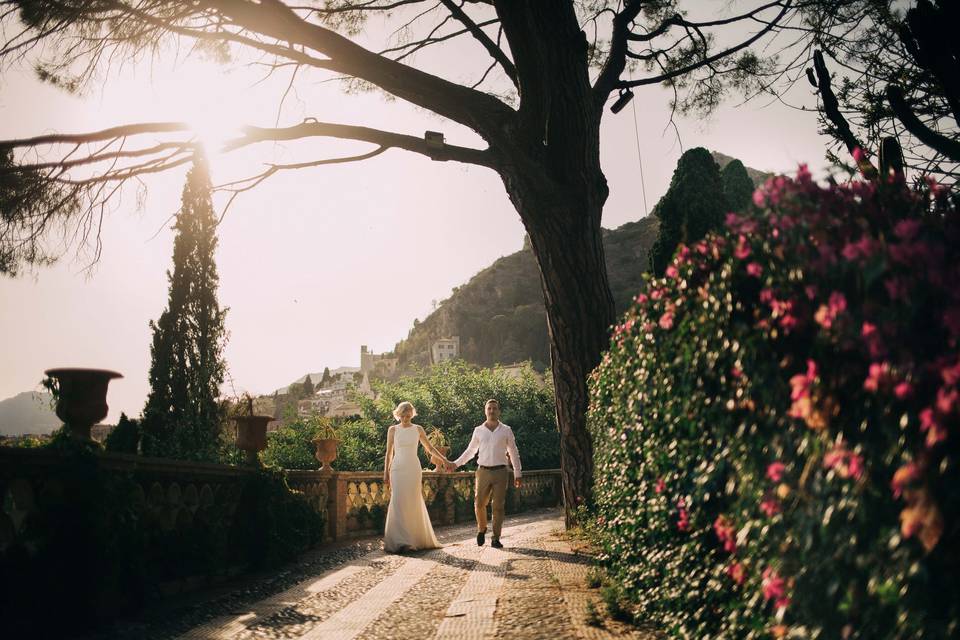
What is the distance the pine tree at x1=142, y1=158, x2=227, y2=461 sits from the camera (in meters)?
20.9

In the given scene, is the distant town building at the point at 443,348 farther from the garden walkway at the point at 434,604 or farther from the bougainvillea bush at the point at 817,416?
the bougainvillea bush at the point at 817,416

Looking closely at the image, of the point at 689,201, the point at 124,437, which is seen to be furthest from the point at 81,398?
the point at 124,437

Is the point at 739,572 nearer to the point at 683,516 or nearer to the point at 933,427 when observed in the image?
the point at 683,516

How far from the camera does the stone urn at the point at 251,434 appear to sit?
27.2 feet

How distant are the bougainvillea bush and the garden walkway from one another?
1.42m

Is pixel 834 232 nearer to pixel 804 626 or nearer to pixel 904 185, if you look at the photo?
pixel 904 185

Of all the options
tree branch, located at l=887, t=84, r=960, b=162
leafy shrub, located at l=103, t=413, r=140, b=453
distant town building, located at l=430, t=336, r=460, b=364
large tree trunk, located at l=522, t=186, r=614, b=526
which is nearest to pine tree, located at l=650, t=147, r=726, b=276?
large tree trunk, located at l=522, t=186, r=614, b=526

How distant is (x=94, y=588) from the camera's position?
4621mm

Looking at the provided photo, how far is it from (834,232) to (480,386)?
22.9 meters

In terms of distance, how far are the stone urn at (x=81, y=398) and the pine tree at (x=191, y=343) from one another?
→ 16.1m

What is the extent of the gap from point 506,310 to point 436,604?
100852 millimetres

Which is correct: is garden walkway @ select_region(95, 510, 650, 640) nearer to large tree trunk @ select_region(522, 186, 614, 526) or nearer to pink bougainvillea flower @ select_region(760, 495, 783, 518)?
large tree trunk @ select_region(522, 186, 614, 526)

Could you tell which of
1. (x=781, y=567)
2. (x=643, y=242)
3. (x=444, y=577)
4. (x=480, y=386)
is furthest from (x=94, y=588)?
(x=643, y=242)

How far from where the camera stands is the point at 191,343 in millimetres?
21891
